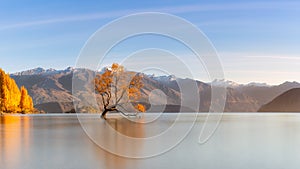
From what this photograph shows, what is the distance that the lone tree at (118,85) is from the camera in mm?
31703

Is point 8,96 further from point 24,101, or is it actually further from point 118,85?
point 118,85

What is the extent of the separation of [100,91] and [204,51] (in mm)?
17469

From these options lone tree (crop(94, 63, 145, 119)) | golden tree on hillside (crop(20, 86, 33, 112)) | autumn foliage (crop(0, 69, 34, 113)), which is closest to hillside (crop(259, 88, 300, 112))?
golden tree on hillside (crop(20, 86, 33, 112))

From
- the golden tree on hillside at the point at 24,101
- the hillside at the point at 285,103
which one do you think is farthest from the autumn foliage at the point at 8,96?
the hillside at the point at 285,103

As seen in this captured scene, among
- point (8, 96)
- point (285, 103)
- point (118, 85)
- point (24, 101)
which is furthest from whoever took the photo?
point (285, 103)

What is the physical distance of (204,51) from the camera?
53.5 feet

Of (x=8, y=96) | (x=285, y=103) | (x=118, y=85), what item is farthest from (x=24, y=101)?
(x=285, y=103)

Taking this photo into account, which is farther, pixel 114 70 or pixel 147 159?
pixel 114 70

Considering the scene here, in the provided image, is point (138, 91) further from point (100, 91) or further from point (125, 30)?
point (125, 30)

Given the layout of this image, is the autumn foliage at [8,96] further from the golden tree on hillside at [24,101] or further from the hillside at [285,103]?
the hillside at [285,103]

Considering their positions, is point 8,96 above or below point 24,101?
above

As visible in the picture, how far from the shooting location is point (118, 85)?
3180 cm

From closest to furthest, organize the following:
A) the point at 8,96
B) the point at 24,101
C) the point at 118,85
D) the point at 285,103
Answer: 1. the point at 118,85
2. the point at 8,96
3. the point at 24,101
4. the point at 285,103

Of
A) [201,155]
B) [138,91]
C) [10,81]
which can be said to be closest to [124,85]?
[138,91]
